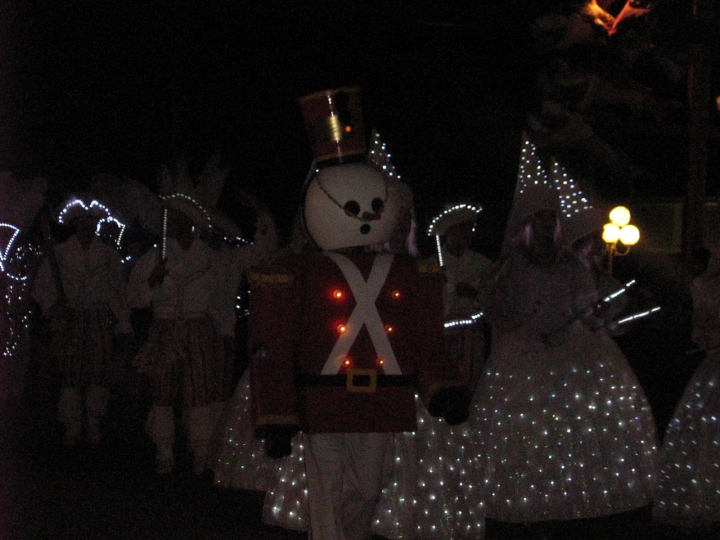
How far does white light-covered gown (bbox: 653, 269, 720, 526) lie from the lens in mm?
6008

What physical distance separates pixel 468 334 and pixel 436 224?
3.07 ft

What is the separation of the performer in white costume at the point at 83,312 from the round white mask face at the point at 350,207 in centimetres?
476

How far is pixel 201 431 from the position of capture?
25.4 ft

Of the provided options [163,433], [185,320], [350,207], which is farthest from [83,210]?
[350,207]

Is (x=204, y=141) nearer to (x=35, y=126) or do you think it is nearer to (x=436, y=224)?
(x=35, y=126)

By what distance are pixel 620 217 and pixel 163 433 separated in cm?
707

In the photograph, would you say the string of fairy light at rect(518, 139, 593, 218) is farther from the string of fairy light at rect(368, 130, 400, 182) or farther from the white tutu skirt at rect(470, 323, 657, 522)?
the string of fairy light at rect(368, 130, 400, 182)

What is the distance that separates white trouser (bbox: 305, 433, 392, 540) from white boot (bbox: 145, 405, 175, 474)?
344 centimetres

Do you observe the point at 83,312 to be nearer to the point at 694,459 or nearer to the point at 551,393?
the point at 551,393

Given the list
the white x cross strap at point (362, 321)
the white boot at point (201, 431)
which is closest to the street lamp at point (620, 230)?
the white boot at point (201, 431)

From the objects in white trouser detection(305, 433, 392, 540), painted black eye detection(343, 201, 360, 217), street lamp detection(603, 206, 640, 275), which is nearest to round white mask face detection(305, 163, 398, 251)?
painted black eye detection(343, 201, 360, 217)

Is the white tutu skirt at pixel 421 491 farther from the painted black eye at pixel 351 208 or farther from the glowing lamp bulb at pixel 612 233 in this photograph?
the glowing lamp bulb at pixel 612 233

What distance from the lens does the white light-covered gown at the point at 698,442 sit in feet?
19.7

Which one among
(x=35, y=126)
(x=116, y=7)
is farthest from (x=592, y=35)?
(x=35, y=126)
